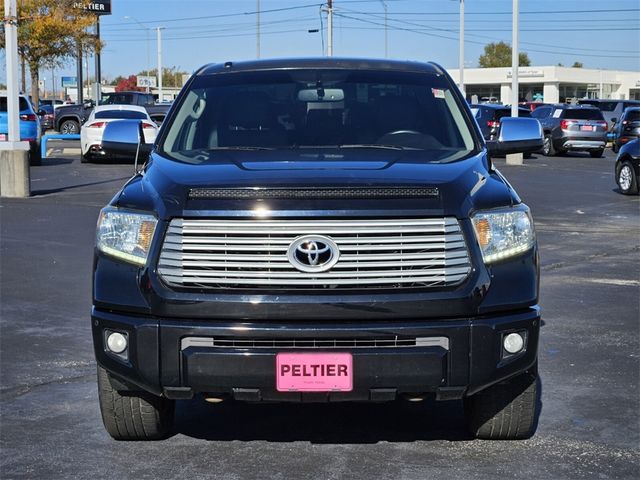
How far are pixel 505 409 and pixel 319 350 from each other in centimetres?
111

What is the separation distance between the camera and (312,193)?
14.2 ft

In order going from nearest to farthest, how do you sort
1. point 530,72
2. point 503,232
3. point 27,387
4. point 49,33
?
point 503,232
point 27,387
point 49,33
point 530,72

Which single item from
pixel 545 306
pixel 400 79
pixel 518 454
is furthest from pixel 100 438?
pixel 545 306

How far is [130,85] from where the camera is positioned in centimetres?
13350

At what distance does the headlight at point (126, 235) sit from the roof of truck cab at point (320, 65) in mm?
1783

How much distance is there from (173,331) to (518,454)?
1717 millimetres

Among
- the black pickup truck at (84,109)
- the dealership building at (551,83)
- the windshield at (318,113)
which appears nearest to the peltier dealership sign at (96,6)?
the black pickup truck at (84,109)

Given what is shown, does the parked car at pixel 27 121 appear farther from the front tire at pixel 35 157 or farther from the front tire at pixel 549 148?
the front tire at pixel 549 148

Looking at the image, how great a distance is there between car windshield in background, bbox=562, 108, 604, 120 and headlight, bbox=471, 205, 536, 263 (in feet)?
97.7

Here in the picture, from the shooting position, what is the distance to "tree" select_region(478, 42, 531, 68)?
132 meters

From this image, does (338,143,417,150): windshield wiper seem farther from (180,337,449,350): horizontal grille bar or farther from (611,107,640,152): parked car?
(611,107,640,152): parked car

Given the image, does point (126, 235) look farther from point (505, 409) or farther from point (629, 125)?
point (629, 125)

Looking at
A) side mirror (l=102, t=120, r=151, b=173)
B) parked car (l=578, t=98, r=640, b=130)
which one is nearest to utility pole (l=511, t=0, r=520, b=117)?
A: parked car (l=578, t=98, r=640, b=130)

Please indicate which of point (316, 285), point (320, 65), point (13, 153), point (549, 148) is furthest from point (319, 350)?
point (549, 148)
